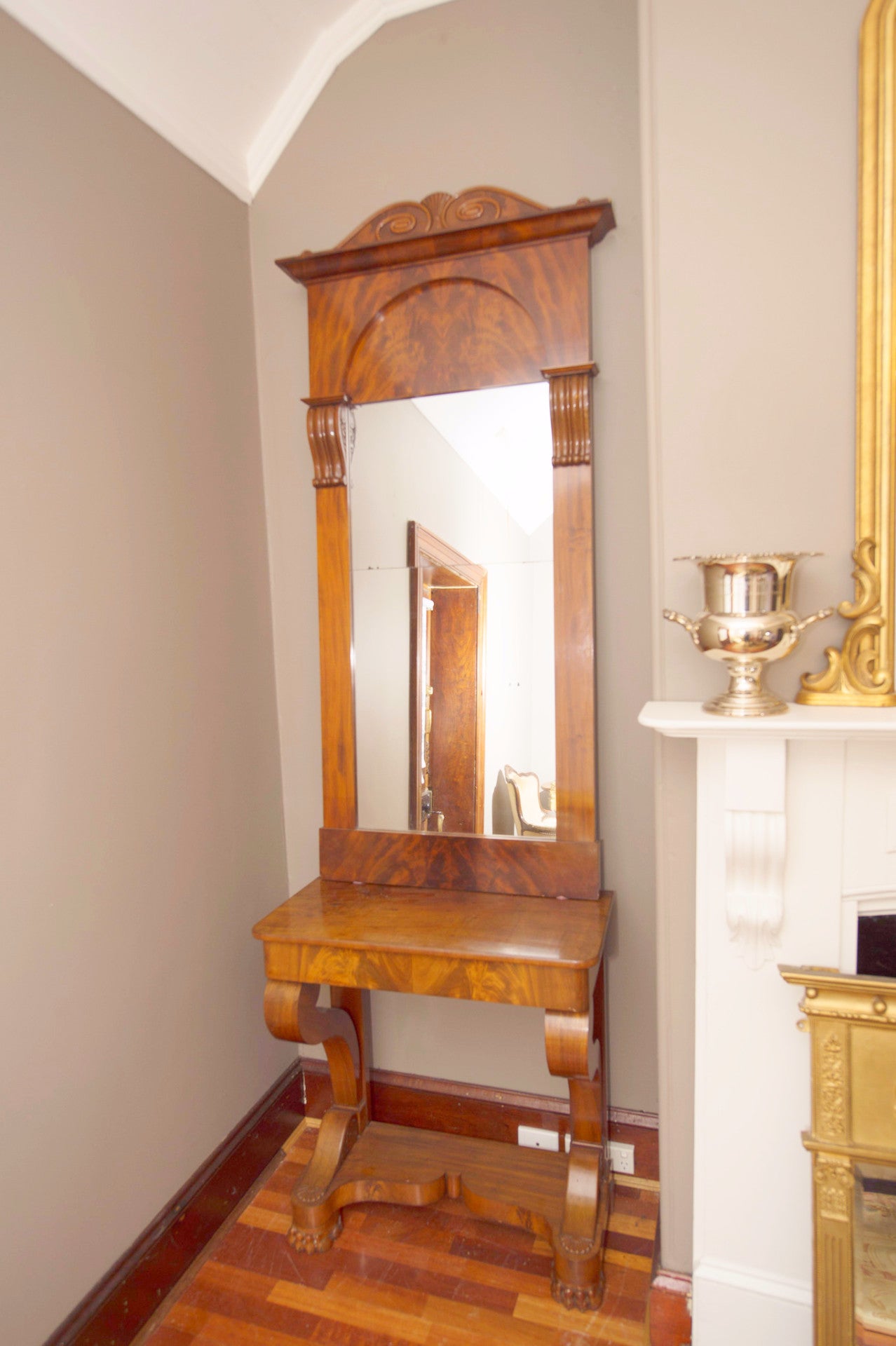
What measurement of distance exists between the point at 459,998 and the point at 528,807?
477mm

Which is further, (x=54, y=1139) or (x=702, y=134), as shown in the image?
(x=54, y=1139)

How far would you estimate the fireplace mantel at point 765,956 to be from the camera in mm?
1384

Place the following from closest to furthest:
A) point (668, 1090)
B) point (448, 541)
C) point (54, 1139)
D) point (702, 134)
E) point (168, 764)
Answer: point (702, 134)
point (54, 1139)
point (668, 1090)
point (168, 764)
point (448, 541)

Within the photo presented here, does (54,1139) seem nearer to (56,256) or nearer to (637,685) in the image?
(637,685)

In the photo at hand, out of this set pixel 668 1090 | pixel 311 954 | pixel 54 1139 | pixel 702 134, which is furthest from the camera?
pixel 311 954

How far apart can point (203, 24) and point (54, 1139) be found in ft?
7.75

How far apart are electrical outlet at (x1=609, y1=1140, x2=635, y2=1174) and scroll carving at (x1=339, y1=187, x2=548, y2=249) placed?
7.52ft

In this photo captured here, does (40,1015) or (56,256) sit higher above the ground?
(56,256)

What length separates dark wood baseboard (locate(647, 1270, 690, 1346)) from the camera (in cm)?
158

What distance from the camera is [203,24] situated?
5.79 ft

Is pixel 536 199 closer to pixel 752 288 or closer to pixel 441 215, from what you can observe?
pixel 441 215

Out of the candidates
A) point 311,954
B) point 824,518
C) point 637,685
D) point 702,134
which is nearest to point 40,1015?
point 311,954

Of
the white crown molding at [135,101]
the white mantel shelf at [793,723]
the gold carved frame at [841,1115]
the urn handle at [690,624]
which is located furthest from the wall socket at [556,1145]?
the white crown molding at [135,101]

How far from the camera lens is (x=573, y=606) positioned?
6.19 feet
